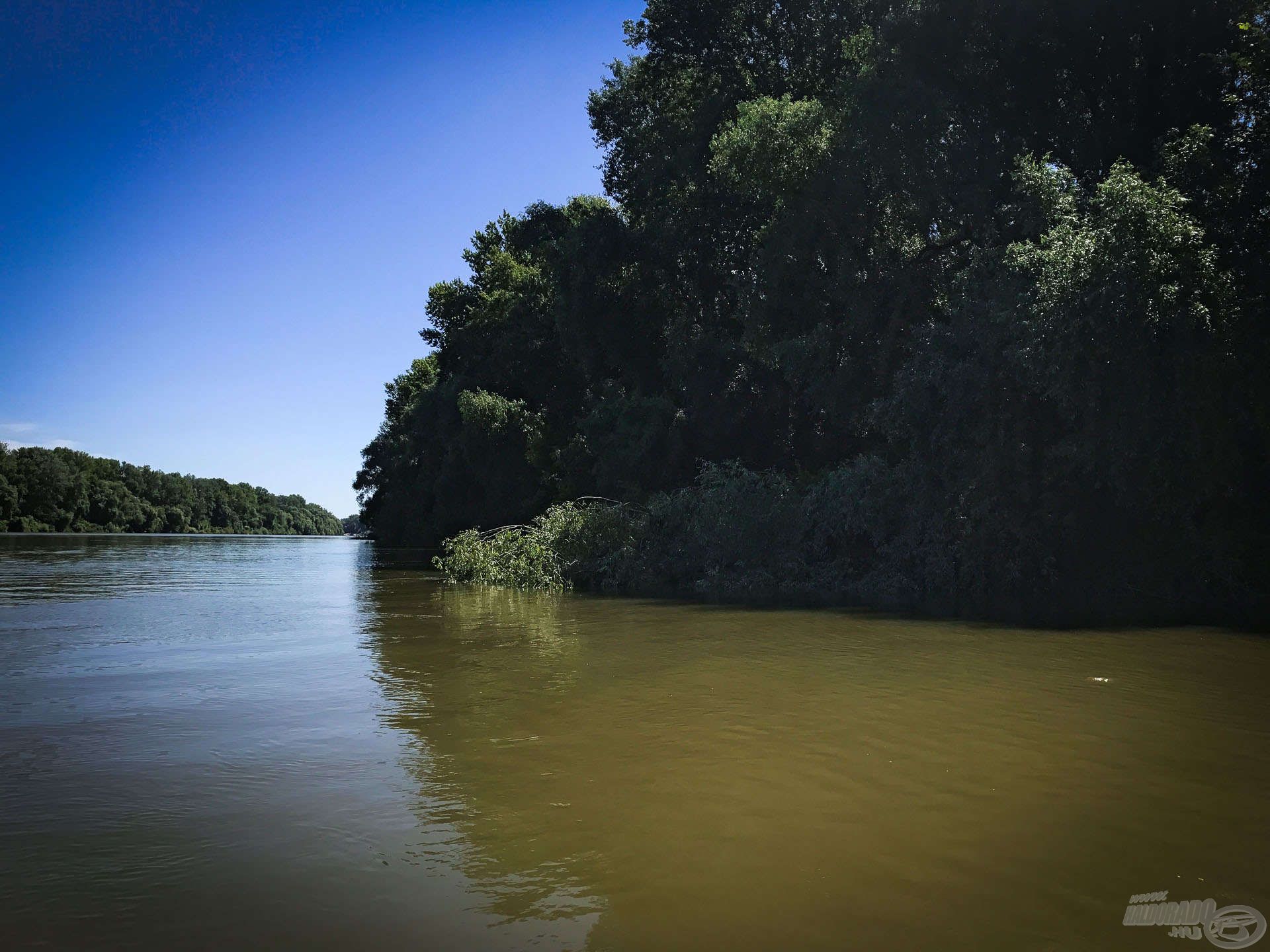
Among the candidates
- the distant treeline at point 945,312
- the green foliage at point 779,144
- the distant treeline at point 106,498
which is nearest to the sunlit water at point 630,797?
the distant treeline at point 945,312

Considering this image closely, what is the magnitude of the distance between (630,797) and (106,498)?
387 feet

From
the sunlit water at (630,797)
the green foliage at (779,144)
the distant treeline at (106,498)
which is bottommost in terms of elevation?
the sunlit water at (630,797)

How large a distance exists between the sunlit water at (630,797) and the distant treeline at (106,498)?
10139 centimetres

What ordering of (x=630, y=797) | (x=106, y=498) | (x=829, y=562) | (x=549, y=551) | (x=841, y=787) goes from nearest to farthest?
(x=630, y=797) → (x=841, y=787) → (x=829, y=562) → (x=549, y=551) → (x=106, y=498)

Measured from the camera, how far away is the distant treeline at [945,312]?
14.7 meters

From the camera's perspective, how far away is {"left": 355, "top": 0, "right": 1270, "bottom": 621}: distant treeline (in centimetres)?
1469

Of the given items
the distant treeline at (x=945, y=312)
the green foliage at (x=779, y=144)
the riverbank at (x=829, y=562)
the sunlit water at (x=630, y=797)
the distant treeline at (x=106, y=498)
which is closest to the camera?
the sunlit water at (x=630, y=797)

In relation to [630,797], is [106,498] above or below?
above

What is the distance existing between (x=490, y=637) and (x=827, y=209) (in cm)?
1523

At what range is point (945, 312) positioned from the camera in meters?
20.4

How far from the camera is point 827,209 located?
22.2 meters

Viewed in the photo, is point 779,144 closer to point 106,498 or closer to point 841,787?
point 841,787

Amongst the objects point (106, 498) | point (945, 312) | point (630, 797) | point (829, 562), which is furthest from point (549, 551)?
point (106, 498)

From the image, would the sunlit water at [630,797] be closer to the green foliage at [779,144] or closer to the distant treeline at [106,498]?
A: the green foliage at [779,144]
